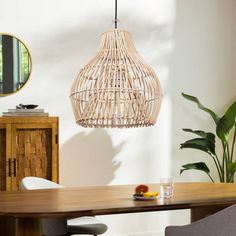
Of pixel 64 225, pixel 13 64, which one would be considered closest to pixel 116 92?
pixel 64 225

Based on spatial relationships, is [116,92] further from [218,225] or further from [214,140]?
[214,140]

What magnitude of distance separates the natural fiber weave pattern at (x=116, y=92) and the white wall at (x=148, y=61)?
3.91 feet

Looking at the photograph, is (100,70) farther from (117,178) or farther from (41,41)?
(117,178)

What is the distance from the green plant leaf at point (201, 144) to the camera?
193 inches

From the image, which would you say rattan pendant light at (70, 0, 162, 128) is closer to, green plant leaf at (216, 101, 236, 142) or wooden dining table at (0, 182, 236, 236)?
wooden dining table at (0, 182, 236, 236)

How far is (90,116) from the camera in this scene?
363 cm

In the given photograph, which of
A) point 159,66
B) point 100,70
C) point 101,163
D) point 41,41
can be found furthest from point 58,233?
point 159,66

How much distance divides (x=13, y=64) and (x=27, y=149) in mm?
873

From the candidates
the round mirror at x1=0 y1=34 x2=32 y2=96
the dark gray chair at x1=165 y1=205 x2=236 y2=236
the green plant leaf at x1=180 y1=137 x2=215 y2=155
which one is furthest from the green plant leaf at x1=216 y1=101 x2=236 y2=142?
the dark gray chair at x1=165 y1=205 x2=236 y2=236

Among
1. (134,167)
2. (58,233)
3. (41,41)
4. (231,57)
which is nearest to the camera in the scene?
(58,233)

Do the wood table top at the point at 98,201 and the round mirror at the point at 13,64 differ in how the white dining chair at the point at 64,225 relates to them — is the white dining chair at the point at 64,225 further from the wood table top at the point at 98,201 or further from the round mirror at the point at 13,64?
the round mirror at the point at 13,64

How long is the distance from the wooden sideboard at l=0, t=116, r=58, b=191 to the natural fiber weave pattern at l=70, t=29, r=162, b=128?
0.65m

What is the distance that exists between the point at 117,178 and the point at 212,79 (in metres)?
1.41

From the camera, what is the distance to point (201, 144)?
4906 mm
